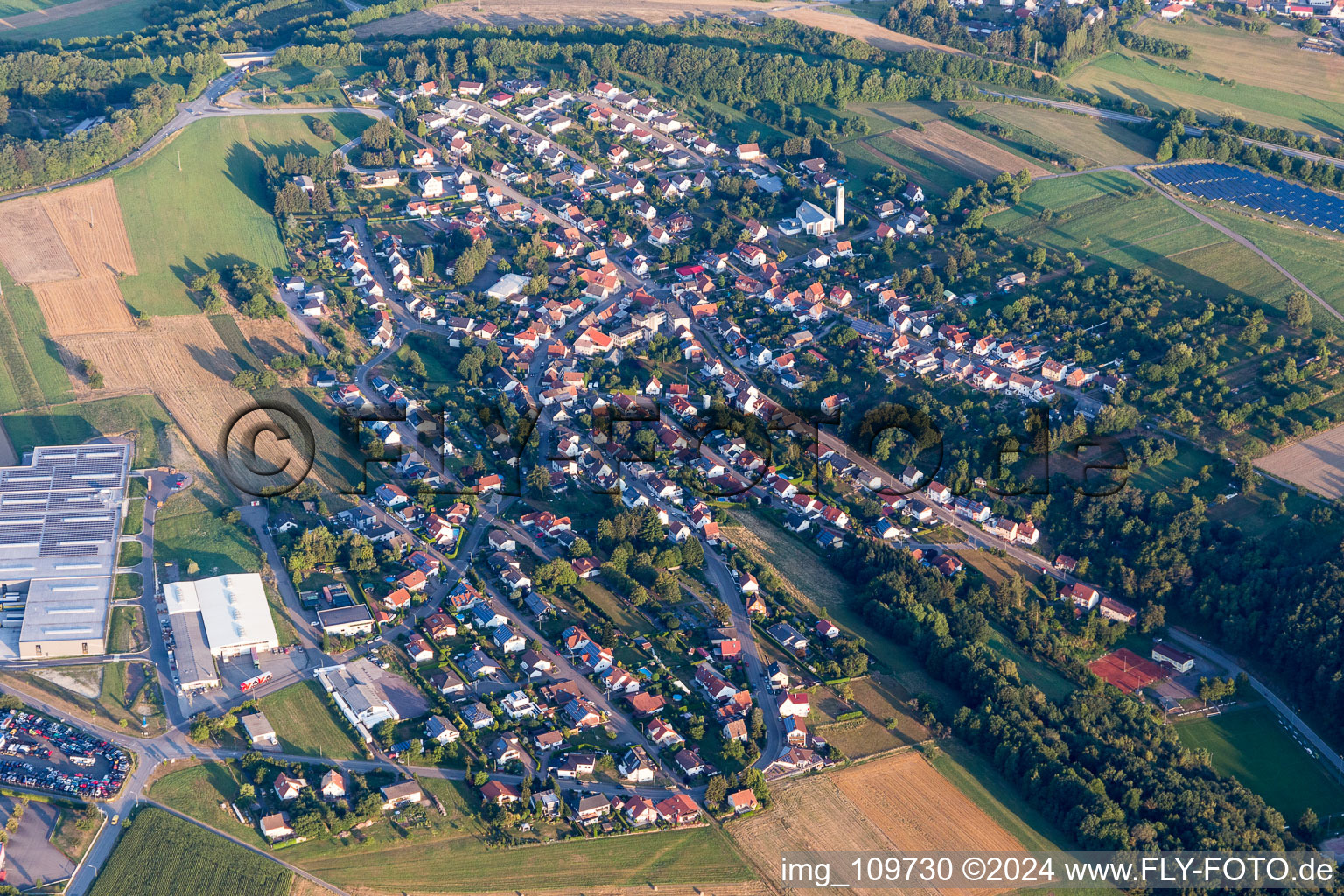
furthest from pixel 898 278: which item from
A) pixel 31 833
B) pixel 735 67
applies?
pixel 31 833

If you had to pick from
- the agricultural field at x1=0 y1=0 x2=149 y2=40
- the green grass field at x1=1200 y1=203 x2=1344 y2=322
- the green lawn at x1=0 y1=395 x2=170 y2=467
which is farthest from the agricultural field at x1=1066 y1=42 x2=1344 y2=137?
the agricultural field at x1=0 y1=0 x2=149 y2=40

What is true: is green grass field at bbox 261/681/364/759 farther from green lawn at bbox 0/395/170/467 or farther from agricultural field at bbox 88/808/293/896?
green lawn at bbox 0/395/170/467

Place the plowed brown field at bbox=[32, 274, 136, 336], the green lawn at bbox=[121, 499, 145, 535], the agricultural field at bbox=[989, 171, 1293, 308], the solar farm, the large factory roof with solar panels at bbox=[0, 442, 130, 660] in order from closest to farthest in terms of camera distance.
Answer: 1. the large factory roof with solar panels at bbox=[0, 442, 130, 660]
2. the green lawn at bbox=[121, 499, 145, 535]
3. the plowed brown field at bbox=[32, 274, 136, 336]
4. the agricultural field at bbox=[989, 171, 1293, 308]
5. the solar farm

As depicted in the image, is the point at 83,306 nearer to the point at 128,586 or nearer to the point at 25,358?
the point at 25,358

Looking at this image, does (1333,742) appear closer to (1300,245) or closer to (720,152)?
(1300,245)

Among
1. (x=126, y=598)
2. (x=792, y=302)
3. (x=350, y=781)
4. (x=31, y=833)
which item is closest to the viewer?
(x=31, y=833)
